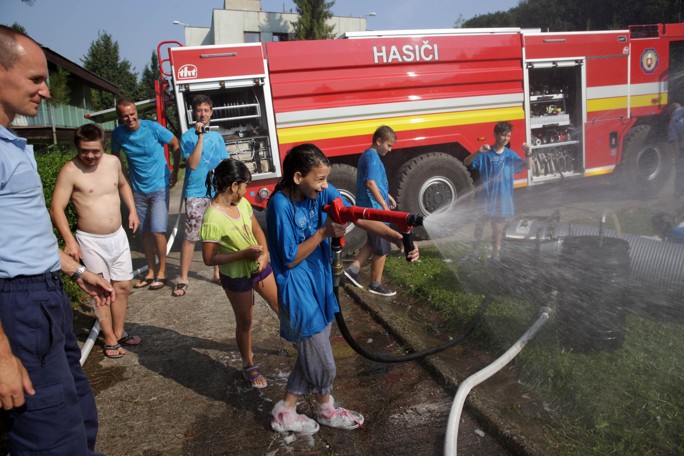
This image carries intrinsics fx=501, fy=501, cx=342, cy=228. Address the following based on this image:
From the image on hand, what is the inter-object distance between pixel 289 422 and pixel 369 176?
2790mm

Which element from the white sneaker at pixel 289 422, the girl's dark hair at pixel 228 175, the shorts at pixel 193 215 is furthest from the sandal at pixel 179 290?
the white sneaker at pixel 289 422

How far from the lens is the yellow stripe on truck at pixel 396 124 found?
22.4ft

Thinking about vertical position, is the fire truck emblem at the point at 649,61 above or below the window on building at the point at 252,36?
below

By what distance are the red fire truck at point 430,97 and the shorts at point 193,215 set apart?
1.35 m

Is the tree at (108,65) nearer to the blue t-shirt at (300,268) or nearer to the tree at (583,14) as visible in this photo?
the tree at (583,14)

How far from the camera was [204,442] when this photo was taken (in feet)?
9.96

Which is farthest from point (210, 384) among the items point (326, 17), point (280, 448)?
point (326, 17)

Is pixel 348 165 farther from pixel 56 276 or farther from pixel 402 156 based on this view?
pixel 56 276

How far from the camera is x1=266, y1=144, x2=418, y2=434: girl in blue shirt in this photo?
2750 mm

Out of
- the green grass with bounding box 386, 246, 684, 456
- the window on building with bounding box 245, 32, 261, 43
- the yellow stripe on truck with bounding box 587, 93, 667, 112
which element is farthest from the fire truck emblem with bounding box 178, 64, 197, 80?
the window on building with bounding box 245, 32, 261, 43

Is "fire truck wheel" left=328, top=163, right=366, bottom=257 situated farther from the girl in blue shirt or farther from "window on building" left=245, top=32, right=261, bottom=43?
"window on building" left=245, top=32, right=261, bottom=43

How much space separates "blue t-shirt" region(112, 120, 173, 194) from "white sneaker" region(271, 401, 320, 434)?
3.64 metres

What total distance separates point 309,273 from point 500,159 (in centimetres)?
361

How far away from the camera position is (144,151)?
5.69m
